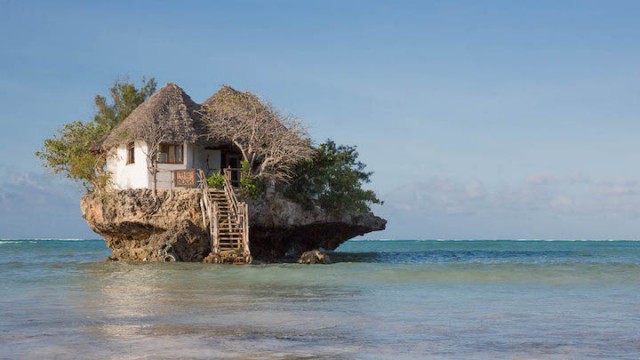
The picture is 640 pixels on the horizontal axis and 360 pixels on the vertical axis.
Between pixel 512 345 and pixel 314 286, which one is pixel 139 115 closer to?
pixel 314 286

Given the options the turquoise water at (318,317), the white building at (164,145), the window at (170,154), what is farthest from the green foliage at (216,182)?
the turquoise water at (318,317)

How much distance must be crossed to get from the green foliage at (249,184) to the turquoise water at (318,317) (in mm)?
9299

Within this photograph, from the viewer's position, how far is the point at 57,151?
33875mm

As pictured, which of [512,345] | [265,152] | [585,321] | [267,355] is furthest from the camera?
[265,152]

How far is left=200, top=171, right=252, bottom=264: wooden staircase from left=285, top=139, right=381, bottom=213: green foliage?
4793 mm

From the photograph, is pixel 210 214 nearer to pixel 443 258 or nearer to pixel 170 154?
pixel 170 154

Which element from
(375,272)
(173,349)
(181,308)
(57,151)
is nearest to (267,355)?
(173,349)

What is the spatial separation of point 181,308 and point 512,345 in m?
6.31

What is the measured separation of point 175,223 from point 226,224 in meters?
2.32

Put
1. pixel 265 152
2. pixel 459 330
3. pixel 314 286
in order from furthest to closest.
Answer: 1. pixel 265 152
2. pixel 314 286
3. pixel 459 330

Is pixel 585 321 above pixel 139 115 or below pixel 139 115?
below

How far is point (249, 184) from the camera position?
31062 millimetres

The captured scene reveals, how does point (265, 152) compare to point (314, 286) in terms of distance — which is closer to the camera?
point (314, 286)

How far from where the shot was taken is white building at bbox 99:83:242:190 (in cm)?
3156
